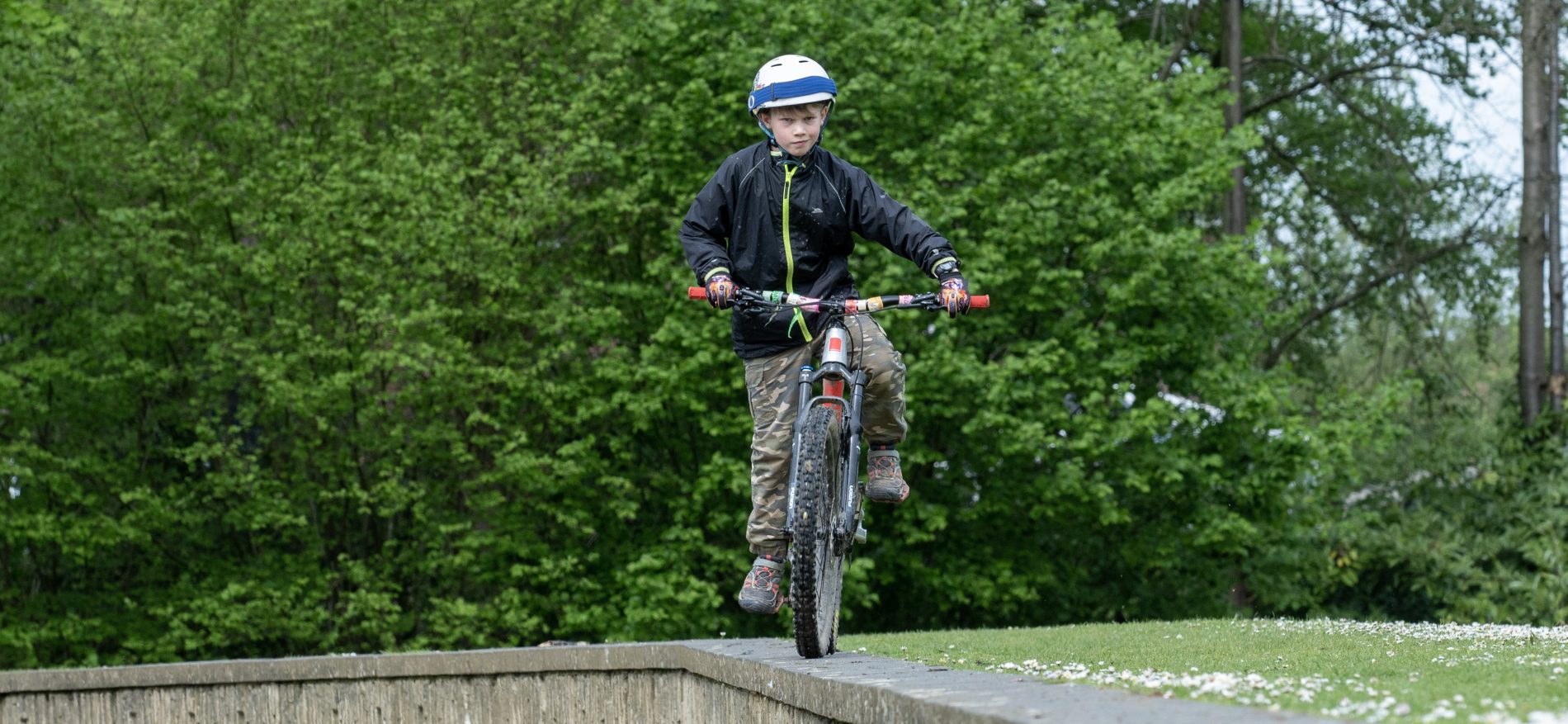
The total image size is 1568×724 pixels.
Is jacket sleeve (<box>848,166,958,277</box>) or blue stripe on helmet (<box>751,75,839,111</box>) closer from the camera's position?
blue stripe on helmet (<box>751,75,839,111</box>)

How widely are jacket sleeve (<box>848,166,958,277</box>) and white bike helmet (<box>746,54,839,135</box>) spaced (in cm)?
38

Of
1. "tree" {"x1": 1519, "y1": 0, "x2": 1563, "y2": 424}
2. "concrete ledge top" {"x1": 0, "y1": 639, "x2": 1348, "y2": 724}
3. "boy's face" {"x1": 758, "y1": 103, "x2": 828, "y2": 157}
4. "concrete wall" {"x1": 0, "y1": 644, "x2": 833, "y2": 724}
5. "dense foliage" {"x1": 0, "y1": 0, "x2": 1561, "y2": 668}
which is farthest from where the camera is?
"tree" {"x1": 1519, "y1": 0, "x2": 1563, "y2": 424}

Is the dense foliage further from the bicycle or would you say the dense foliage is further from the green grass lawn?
the bicycle

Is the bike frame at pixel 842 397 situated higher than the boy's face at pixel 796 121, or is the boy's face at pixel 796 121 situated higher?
the boy's face at pixel 796 121

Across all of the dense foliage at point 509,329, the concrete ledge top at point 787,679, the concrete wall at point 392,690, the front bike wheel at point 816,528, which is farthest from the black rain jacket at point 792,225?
the dense foliage at point 509,329

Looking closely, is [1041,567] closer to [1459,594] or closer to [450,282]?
[1459,594]

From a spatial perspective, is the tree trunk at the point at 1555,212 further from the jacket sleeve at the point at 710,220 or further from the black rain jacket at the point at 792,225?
the jacket sleeve at the point at 710,220

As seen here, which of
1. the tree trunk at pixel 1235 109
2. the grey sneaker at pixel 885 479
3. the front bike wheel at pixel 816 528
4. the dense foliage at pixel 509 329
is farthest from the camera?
the tree trunk at pixel 1235 109

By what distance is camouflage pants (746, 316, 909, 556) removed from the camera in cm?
656

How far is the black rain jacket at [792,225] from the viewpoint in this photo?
6.56m

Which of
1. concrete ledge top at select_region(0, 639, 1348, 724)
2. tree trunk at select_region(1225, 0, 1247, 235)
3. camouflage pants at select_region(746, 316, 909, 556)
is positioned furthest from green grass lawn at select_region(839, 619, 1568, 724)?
tree trunk at select_region(1225, 0, 1247, 235)

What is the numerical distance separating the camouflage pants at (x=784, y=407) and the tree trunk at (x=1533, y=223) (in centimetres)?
1801

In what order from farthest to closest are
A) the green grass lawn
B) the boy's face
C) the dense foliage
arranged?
the dense foliage → the boy's face → the green grass lawn

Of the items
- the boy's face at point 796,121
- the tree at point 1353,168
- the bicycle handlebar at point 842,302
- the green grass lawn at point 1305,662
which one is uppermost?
the tree at point 1353,168
